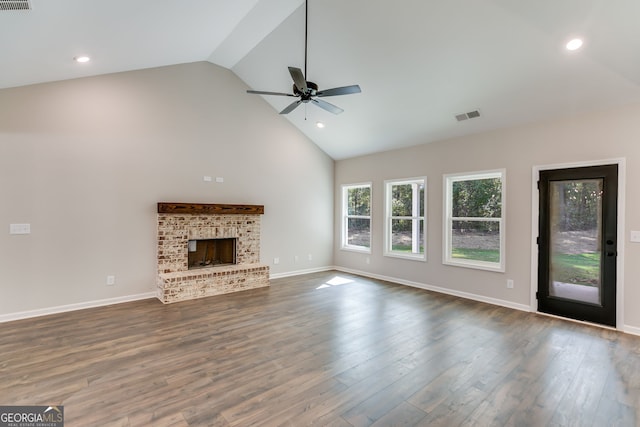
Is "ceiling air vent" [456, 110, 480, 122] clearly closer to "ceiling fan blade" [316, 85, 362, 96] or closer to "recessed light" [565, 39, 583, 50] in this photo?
"recessed light" [565, 39, 583, 50]

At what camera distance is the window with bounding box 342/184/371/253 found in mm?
7031

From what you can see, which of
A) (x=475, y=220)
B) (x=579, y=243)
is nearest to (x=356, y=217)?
(x=475, y=220)

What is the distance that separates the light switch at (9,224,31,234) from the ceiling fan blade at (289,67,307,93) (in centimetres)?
400

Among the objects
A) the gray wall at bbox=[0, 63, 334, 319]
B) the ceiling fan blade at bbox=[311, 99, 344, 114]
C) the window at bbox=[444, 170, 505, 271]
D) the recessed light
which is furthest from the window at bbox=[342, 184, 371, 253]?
the recessed light

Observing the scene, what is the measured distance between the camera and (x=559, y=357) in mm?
3000

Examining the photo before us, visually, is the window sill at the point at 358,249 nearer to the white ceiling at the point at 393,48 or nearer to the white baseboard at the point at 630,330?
the white ceiling at the point at 393,48

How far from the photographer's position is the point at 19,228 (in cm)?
392

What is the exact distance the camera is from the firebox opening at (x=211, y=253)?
5.58 m

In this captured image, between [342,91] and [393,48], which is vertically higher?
[393,48]

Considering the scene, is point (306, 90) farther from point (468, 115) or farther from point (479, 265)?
point (479, 265)

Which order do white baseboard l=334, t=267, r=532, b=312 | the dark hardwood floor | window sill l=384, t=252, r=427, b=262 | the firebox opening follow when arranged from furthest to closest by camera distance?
window sill l=384, t=252, r=427, b=262 → the firebox opening → white baseboard l=334, t=267, r=532, b=312 → the dark hardwood floor

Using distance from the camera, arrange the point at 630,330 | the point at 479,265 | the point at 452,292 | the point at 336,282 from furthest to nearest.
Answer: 1. the point at 336,282
2. the point at 452,292
3. the point at 479,265
4. the point at 630,330

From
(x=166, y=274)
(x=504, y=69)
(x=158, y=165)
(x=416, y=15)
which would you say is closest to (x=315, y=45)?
(x=416, y=15)

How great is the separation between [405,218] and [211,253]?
13.1ft
